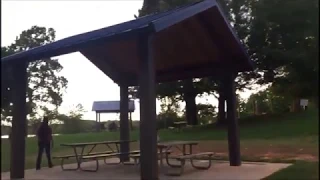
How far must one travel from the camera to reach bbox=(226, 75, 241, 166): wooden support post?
33.9 ft

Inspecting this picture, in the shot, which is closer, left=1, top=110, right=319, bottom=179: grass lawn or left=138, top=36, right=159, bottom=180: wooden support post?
left=138, top=36, right=159, bottom=180: wooden support post

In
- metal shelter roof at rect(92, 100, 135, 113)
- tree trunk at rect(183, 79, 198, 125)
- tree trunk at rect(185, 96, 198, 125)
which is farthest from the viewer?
metal shelter roof at rect(92, 100, 135, 113)

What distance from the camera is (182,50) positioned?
33.2 feet

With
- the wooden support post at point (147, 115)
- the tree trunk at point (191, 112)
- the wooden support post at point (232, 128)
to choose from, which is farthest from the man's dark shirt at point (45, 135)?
the tree trunk at point (191, 112)

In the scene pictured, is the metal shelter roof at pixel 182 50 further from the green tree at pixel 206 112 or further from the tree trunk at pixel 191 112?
the green tree at pixel 206 112

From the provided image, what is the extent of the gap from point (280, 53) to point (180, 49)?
13479mm

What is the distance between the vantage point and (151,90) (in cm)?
651

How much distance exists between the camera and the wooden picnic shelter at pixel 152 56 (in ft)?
21.2

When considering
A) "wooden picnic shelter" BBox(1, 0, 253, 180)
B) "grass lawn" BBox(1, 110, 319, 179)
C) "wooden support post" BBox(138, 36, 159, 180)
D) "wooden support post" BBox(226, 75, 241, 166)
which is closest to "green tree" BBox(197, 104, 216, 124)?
"grass lawn" BBox(1, 110, 319, 179)

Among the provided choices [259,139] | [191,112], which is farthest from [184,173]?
[191,112]

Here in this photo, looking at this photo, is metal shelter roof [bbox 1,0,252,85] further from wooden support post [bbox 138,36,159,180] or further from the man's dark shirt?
the man's dark shirt

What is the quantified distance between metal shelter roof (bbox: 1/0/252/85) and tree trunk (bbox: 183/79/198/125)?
59.0 feet

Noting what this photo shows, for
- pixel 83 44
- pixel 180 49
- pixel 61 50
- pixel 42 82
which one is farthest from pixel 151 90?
pixel 42 82

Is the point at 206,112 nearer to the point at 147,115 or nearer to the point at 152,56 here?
the point at 152,56
